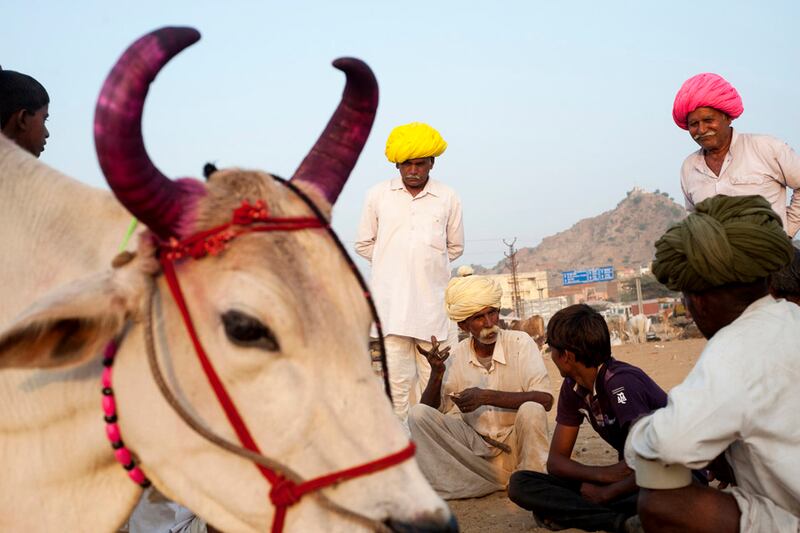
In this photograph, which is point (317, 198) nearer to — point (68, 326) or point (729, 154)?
point (68, 326)

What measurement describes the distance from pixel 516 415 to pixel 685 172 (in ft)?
7.17

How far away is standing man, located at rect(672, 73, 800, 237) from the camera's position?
6.24 metres

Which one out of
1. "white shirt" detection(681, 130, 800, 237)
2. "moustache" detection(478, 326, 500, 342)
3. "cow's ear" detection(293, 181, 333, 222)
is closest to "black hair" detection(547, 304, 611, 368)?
"white shirt" detection(681, 130, 800, 237)

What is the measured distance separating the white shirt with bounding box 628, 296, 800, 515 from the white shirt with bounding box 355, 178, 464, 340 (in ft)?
12.7

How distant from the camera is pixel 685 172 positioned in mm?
6637

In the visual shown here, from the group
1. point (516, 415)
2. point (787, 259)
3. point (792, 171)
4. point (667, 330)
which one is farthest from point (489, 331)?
point (667, 330)

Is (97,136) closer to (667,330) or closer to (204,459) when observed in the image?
(204,459)

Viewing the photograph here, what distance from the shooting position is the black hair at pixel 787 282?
565cm

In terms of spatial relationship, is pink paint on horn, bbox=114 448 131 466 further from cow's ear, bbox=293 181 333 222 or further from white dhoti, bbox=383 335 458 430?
white dhoti, bbox=383 335 458 430

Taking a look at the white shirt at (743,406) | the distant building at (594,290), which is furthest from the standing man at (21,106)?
the distant building at (594,290)

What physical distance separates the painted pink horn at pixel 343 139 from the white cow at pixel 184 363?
0.16 m

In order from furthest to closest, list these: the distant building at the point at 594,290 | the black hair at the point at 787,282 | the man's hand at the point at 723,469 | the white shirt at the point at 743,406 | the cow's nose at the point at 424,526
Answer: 1. the distant building at the point at 594,290
2. the black hair at the point at 787,282
3. the man's hand at the point at 723,469
4. the white shirt at the point at 743,406
5. the cow's nose at the point at 424,526

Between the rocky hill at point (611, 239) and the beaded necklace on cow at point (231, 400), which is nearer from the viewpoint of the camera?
the beaded necklace on cow at point (231, 400)

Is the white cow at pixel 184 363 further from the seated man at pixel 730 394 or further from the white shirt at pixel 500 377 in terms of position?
the white shirt at pixel 500 377
